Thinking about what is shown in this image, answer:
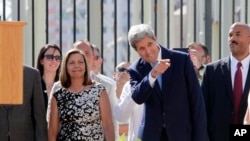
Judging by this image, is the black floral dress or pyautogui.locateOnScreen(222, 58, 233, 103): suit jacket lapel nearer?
the black floral dress

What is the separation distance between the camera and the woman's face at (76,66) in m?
7.76

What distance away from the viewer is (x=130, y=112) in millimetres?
7961

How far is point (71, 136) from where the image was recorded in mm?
7664

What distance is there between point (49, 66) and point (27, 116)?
98cm

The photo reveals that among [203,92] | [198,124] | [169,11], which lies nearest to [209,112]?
[203,92]

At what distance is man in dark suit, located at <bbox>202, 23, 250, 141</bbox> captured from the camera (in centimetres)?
805

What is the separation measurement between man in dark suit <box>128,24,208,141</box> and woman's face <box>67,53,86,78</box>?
57 centimetres

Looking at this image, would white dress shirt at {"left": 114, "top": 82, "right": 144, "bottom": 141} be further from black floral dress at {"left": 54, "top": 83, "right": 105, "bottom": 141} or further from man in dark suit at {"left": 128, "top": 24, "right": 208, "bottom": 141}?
man in dark suit at {"left": 128, "top": 24, "right": 208, "bottom": 141}

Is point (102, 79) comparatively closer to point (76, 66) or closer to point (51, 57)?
point (51, 57)

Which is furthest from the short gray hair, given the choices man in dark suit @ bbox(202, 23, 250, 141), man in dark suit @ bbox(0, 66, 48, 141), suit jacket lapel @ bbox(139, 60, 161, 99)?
man in dark suit @ bbox(202, 23, 250, 141)

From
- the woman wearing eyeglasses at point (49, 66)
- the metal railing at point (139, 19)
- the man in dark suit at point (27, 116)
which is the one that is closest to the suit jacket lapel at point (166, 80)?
the man in dark suit at point (27, 116)

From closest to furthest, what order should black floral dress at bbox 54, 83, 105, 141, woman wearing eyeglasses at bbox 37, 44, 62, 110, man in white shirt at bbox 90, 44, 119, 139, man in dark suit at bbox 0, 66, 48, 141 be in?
man in dark suit at bbox 0, 66, 48, 141
black floral dress at bbox 54, 83, 105, 141
woman wearing eyeglasses at bbox 37, 44, 62, 110
man in white shirt at bbox 90, 44, 119, 139

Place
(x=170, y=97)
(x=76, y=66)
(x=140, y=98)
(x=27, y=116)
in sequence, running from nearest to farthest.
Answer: (x=140, y=98)
(x=170, y=97)
(x=27, y=116)
(x=76, y=66)

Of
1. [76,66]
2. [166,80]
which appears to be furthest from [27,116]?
[166,80]
